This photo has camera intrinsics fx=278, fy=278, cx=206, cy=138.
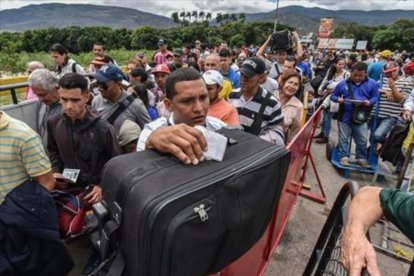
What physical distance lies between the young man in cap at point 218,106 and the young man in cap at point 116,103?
2.82 ft

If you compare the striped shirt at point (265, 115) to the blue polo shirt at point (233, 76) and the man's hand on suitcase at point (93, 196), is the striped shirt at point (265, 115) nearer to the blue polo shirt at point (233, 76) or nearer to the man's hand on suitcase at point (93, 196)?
the man's hand on suitcase at point (93, 196)

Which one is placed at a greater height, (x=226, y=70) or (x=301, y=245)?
(x=226, y=70)

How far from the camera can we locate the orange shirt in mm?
2629

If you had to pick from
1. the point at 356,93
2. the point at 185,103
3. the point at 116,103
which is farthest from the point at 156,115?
the point at 356,93

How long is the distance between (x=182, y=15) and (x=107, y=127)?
158m

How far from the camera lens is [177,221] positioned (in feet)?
3.05

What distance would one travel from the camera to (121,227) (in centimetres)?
102

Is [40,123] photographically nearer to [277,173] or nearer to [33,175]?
[33,175]

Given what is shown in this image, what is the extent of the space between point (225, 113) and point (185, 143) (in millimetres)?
1664

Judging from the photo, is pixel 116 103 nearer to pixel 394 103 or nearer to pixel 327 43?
pixel 394 103

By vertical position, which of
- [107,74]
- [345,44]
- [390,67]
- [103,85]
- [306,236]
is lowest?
[306,236]

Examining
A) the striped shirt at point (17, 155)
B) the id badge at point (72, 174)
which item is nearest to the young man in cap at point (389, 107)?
the id badge at point (72, 174)

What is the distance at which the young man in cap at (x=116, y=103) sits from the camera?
320 centimetres

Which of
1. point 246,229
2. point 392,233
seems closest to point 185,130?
point 246,229
